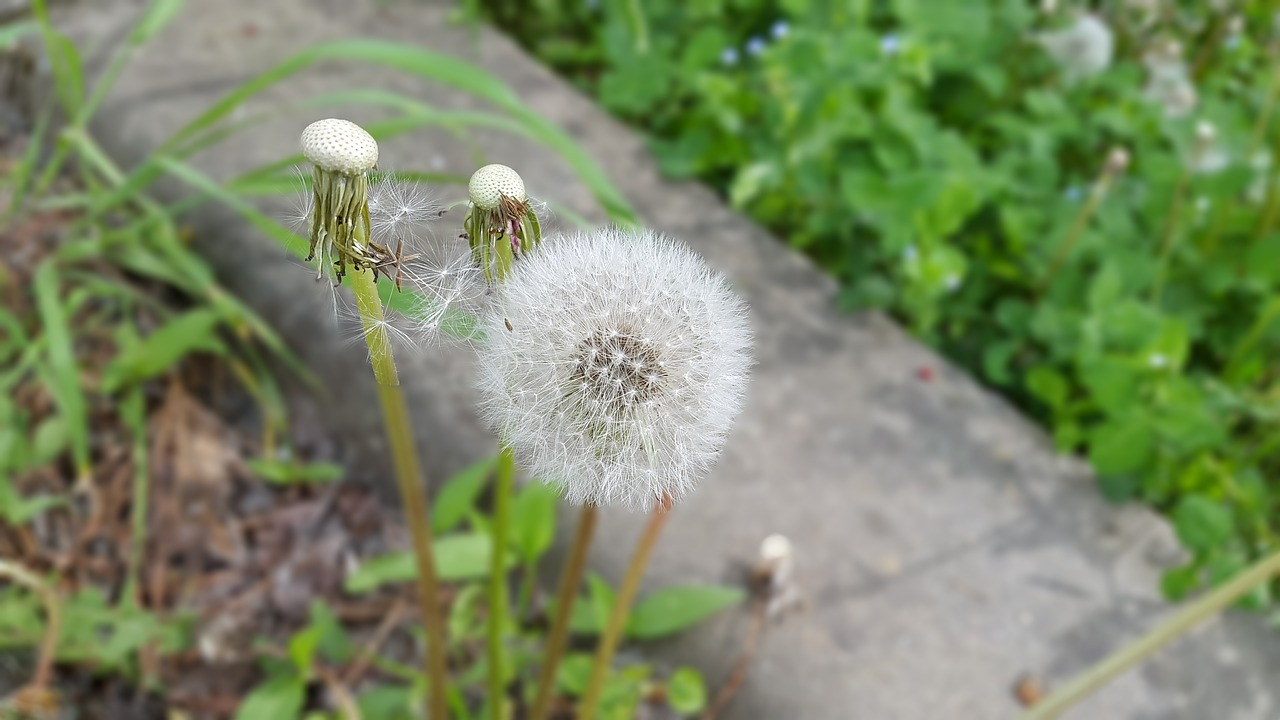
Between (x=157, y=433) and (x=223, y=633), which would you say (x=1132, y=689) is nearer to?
(x=223, y=633)

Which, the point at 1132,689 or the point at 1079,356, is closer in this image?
the point at 1132,689

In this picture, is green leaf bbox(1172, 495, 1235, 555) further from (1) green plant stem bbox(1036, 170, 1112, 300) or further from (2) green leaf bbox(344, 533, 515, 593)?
(2) green leaf bbox(344, 533, 515, 593)

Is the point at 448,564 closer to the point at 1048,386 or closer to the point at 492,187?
the point at 492,187

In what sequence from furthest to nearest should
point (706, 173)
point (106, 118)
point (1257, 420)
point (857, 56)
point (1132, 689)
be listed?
point (706, 173) → point (106, 118) → point (857, 56) → point (1257, 420) → point (1132, 689)

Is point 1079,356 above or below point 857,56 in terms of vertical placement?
below

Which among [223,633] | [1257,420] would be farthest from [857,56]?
[223,633]

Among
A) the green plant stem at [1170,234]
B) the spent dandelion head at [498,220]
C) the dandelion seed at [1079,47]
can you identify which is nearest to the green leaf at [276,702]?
the spent dandelion head at [498,220]
